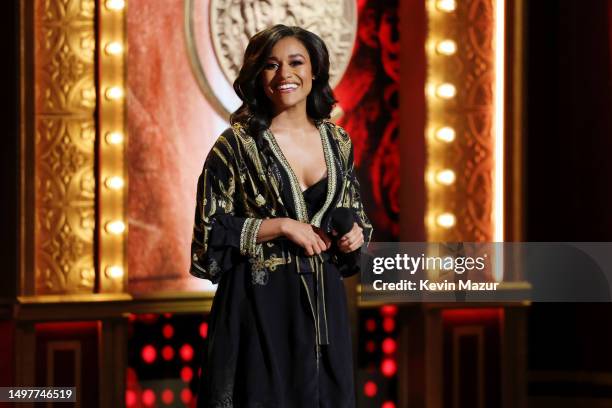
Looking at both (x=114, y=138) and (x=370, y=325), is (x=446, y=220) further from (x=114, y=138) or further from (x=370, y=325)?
(x=114, y=138)

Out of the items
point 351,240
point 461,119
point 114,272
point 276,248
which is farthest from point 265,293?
point 461,119

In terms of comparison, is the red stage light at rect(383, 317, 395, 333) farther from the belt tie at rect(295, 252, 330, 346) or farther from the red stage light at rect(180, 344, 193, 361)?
the belt tie at rect(295, 252, 330, 346)

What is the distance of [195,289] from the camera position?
3156 millimetres

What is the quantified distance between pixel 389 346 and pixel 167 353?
26.3 inches

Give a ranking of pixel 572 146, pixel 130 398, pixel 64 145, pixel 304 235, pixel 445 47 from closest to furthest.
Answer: pixel 304 235 < pixel 64 145 < pixel 130 398 < pixel 445 47 < pixel 572 146

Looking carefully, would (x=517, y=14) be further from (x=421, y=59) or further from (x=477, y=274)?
(x=477, y=274)

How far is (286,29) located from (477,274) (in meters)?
1.14

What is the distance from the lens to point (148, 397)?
3.11 metres

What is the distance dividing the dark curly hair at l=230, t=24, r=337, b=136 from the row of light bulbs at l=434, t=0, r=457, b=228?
0.86m

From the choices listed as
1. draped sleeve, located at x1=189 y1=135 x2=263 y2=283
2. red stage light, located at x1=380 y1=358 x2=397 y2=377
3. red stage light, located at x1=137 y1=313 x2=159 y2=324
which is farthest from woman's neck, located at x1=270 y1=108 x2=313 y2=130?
red stage light, located at x1=380 y1=358 x2=397 y2=377

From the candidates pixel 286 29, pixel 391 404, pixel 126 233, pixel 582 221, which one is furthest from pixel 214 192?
pixel 582 221

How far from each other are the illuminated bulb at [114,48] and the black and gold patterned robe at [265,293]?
71cm

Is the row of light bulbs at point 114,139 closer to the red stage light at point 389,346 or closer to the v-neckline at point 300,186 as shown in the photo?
the v-neckline at point 300,186

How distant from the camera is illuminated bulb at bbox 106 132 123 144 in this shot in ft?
9.74
